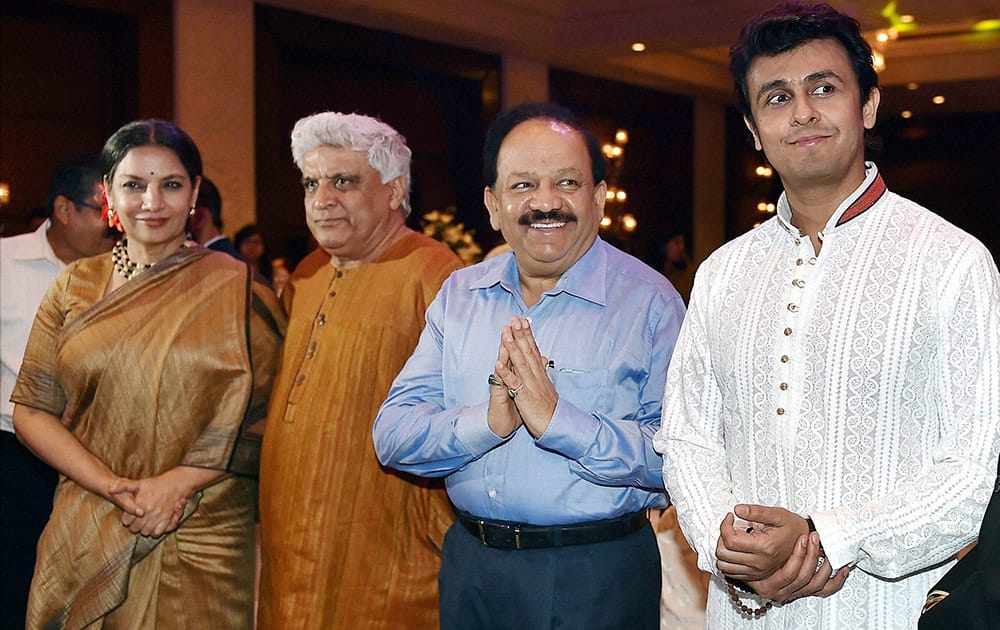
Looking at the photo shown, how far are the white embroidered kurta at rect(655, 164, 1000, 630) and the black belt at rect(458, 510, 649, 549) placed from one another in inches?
10.8

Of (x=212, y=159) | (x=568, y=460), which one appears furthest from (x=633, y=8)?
(x=568, y=460)

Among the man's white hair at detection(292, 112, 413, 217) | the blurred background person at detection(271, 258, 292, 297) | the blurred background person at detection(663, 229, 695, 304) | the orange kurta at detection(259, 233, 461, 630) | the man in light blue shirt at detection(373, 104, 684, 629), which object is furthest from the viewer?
the blurred background person at detection(663, 229, 695, 304)

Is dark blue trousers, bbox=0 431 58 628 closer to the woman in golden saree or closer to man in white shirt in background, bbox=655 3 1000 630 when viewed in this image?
the woman in golden saree

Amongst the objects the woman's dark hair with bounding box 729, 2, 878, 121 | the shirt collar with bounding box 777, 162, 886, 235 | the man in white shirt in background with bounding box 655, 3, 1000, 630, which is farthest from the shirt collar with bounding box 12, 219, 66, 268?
the shirt collar with bounding box 777, 162, 886, 235

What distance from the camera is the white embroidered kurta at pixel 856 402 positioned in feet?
5.65

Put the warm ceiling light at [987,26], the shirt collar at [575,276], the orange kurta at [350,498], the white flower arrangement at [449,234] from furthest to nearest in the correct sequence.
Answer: the warm ceiling light at [987,26] < the white flower arrangement at [449,234] < the orange kurta at [350,498] < the shirt collar at [575,276]

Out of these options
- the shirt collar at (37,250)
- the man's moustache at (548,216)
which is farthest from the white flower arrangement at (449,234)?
the man's moustache at (548,216)

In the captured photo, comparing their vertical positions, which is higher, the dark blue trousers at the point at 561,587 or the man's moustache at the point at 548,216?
the man's moustache at the point at 548,216

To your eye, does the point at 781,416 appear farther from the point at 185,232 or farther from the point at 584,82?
the point at 584,82

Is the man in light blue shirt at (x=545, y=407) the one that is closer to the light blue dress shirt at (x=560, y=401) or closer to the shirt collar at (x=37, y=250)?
the light blue dress shirt at (x=560, y=401)

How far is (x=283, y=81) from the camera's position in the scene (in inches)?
342

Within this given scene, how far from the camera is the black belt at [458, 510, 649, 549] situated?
223 cm

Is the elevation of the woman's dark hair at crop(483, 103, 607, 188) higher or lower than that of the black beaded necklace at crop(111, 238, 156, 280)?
higher

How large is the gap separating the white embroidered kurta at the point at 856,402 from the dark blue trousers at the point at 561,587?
23cm
